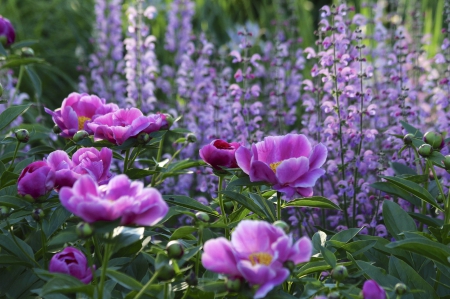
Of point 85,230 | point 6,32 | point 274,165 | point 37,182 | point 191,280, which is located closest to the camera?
point 85,230

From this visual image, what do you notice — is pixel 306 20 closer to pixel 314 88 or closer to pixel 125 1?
pixel 125 1

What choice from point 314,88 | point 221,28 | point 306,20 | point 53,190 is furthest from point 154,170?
point 221,28

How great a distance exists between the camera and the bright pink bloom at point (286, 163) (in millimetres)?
1224

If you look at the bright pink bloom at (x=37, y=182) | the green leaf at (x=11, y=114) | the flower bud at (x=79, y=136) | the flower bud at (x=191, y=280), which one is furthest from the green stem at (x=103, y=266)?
the green leaf at (x=11, y=114)

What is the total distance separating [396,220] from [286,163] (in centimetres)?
49

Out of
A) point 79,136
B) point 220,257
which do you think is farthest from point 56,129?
point 220,257

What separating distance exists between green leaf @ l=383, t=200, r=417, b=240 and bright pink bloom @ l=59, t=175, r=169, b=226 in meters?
0.77

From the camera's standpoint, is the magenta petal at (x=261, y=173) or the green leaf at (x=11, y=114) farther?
the green leaf at (x=11, y=114)

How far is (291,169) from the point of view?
4.02ft

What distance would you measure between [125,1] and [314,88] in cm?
367

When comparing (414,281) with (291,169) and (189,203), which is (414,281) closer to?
(291,169)

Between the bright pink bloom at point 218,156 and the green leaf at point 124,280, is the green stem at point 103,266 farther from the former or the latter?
the bright pink bloom at point 218,156

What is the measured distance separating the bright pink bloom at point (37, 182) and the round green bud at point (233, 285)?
43cm

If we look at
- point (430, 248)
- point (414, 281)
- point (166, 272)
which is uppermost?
point (166, 272)
